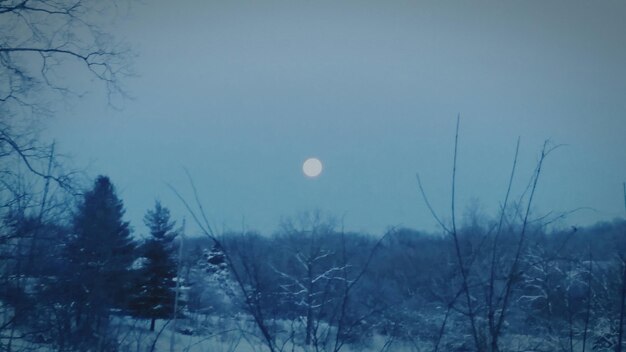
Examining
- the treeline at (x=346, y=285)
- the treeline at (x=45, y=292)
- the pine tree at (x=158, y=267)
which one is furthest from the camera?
the pine tree at (x=158, y=267)

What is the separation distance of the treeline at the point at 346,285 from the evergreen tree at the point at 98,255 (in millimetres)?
108

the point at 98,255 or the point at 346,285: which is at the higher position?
the point at 98,255

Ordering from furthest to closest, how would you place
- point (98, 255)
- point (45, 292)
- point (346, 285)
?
point (98, 255), point (45, 292), point (346, 285)

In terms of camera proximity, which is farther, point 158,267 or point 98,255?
point 158,267

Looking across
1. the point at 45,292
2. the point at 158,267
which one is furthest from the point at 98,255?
the point at 158,267

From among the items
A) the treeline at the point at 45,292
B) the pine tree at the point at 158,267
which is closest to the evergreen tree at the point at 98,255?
the treeline at the point at 45,292

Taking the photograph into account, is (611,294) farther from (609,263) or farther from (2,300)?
(2,300)

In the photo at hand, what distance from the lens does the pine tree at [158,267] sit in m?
25.0

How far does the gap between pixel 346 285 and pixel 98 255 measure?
13828 mm

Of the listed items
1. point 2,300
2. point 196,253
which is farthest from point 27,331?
point 196,253

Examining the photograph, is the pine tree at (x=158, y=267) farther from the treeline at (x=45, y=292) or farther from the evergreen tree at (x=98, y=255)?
the treeline at (x=45, y=292)

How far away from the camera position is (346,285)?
91.6 inches

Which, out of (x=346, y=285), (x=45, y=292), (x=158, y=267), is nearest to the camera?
(x=346, y=285)

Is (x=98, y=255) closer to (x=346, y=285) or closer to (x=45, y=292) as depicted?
(x=45, y=292)
